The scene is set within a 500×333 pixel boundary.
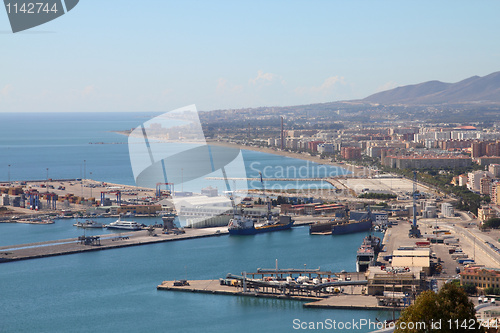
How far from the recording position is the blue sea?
210 inches

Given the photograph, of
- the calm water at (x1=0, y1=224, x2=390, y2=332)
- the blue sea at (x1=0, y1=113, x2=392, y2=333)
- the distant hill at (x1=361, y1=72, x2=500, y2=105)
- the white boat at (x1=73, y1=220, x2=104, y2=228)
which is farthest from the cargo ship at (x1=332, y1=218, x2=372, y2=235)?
the distant hill at (x1=361, y1=72, x2=500, y2=105)

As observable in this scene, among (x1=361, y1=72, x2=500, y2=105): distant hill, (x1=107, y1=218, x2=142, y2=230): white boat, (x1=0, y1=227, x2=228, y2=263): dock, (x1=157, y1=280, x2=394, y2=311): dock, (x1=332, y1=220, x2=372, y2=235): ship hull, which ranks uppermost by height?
(x1=361, y1=72, x2=500, y2=105): distant hill

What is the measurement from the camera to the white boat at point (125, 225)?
9.53 m

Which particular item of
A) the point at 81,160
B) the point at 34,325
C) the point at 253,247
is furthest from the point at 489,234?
the point at 81,160

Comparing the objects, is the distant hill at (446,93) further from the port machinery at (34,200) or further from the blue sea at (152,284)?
the blue sea at (152,284)

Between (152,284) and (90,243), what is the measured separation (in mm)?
2025

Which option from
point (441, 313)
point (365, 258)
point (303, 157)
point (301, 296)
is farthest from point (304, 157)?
point (441, 313)

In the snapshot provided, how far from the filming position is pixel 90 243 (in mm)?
8219

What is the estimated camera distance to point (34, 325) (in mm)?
5340

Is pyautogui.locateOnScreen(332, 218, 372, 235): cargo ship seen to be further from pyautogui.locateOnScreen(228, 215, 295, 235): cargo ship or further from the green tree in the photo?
the green tree

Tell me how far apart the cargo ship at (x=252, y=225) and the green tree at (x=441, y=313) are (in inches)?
228

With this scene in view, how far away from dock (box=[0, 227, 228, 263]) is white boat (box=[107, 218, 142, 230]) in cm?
25

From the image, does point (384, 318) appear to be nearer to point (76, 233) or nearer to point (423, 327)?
point (423, 327)

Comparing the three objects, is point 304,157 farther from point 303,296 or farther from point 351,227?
point 303,296
